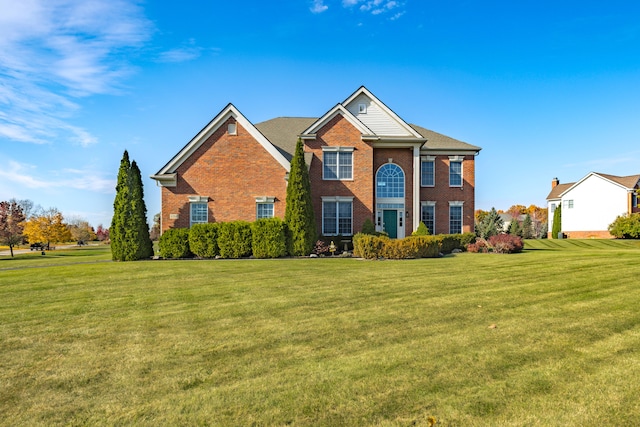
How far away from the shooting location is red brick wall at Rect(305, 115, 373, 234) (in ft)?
82.0

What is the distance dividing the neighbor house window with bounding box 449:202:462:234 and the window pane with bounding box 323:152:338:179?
8.68 m

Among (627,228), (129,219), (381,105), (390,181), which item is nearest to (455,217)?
(390,181)

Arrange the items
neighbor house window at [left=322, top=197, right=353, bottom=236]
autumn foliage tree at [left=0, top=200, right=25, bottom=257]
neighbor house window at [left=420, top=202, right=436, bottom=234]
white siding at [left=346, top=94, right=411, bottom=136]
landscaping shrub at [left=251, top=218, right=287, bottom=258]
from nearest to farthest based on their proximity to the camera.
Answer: landscaping shrub at [left=251, top=218, right=287, bottom=258]
neighbor house window at [left=322, top=197, right=353, bottom=236]
white siding at [left=346, top=94, right=411, bottom=136]
neighbor house window at [left=420, top=202, right=436, bottom=234]
autumn foliage tree at [left=0, top=200, right=25, bottom=257]

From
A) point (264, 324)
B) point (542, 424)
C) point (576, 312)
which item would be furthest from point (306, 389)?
point (576, 312)

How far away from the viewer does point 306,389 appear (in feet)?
13.8

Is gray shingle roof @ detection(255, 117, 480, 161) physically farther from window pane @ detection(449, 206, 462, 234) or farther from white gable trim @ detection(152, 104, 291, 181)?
window pane @ detection(449, 206, 462, 234)

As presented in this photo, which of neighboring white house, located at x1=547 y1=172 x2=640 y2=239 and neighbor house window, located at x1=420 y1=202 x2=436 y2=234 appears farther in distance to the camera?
neighboring white house, located at x1=547 y1=172 x2=640 y2=239

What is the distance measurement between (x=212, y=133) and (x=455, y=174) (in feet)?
54.0

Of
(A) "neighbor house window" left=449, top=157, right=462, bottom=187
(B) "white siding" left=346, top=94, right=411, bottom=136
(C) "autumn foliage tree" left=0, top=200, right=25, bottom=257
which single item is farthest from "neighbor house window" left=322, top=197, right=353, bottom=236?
(C) "autumn foliage tree" left=0, top=200, right=25, bottom=257

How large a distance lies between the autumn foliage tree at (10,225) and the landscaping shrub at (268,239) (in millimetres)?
29981

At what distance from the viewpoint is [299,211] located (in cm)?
2125

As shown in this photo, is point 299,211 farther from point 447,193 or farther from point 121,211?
point 447,193

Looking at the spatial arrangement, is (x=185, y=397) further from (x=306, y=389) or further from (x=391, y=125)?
(x=391, y=125)

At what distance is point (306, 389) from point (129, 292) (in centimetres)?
774
